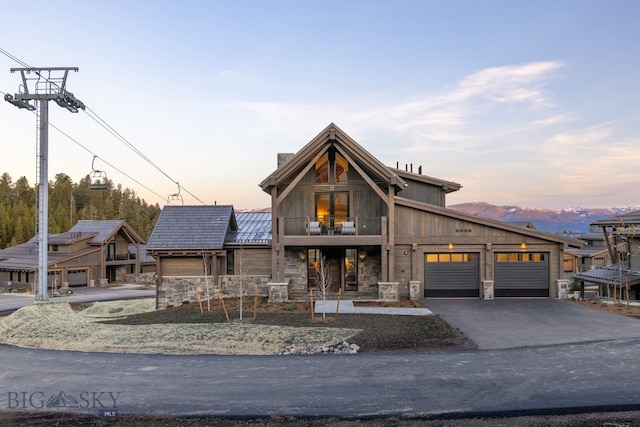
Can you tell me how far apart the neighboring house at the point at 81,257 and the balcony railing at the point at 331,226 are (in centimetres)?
2666

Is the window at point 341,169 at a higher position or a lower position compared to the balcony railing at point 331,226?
higher

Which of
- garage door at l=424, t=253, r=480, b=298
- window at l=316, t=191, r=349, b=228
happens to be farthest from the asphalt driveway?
window at l=316, t=191, r=349, b=228

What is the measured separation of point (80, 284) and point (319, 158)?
35.2 meters

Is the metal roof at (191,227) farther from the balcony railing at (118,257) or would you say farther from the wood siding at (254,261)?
the balcony railing at (118,257)

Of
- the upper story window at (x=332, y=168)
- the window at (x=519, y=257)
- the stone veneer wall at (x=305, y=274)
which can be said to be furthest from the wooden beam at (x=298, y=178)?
the window at (x=519, y=257)

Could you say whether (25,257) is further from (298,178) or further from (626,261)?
(626,261)

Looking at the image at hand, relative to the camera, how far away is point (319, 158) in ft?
72.7

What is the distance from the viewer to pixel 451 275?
22266mm

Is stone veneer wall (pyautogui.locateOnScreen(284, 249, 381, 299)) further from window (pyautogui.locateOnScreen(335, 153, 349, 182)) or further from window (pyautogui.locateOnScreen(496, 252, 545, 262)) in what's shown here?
window (pyautogui.locateOnScreen(496, 252, 545, 262))

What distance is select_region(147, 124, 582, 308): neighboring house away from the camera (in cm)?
2158

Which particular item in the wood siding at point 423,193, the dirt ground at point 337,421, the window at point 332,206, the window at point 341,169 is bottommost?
the dirt ground at point 337,421

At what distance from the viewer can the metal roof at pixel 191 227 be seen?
915 inches

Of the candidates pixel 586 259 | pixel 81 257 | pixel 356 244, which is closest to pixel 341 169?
pixel 356 244

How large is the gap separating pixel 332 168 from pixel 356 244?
476 centimetres
